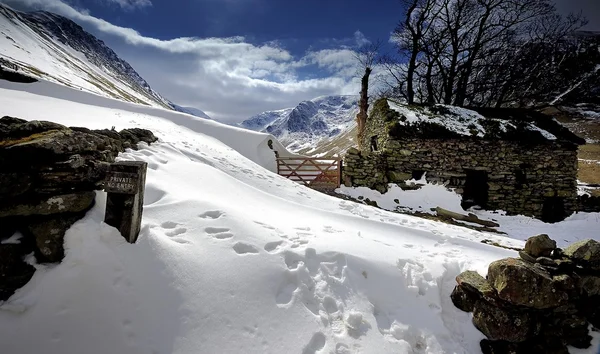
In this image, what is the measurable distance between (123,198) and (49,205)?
24.1 inches

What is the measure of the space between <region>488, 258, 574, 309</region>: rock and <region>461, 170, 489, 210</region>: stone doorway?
8.86 m

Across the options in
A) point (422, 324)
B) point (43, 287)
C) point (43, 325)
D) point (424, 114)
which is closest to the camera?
point (43, 325)

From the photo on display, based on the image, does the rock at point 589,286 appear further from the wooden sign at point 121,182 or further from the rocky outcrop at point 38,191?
the rocky outcrop at point 38,191

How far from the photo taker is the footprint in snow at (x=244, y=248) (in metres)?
3.26

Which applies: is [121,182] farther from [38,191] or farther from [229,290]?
[229,290]

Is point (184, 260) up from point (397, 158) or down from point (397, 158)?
down

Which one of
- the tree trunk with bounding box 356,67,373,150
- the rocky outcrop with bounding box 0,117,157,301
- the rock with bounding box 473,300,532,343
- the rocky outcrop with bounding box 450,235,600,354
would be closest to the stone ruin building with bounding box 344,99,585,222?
the tree trunk with bounding box 356,67,373,150

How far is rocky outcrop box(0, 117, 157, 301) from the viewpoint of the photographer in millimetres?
2316

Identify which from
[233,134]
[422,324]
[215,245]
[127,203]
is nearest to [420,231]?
[422,324]

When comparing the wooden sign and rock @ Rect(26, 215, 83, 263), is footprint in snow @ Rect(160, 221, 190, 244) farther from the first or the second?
rock @ Rect(26, 215, 83, 263)

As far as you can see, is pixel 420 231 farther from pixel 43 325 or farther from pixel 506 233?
pixel 43 325

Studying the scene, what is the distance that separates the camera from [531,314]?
3.24m

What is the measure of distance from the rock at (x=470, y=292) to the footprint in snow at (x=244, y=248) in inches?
110

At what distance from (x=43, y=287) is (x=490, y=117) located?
1611cm
